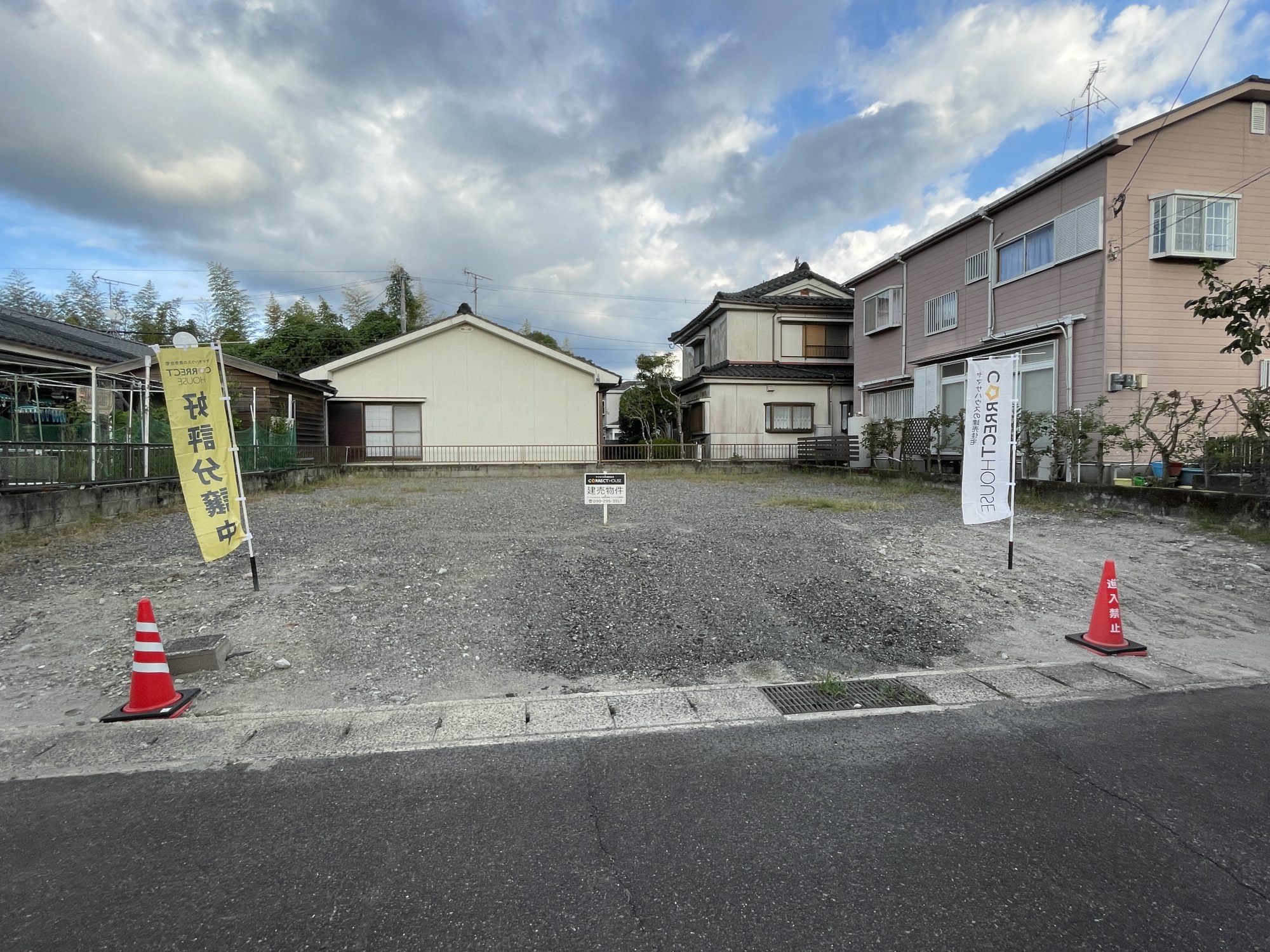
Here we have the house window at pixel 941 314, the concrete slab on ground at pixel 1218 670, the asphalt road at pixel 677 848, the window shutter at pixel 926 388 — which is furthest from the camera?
the window shutter at pixel 926 388

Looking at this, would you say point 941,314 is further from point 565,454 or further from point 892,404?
point 565,454

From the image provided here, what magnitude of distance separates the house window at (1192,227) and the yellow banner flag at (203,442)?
1408 centimetres

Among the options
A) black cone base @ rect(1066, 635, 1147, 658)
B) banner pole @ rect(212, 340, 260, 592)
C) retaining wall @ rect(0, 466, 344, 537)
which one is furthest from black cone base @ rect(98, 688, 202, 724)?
retaining wall @ rect(0, 466, 344, 537)

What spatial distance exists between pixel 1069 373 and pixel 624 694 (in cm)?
1187

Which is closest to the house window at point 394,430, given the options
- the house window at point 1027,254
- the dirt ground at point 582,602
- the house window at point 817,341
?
the dirt ground at point 582,602

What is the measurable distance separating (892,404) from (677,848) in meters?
18.1

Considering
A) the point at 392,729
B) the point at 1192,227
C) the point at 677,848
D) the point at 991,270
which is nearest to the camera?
the point at 677,848

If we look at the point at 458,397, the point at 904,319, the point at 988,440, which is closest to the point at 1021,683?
the point at 988,440

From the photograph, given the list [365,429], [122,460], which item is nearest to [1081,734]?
[122,460]

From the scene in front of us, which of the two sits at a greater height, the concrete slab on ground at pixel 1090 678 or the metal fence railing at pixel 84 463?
the metal fence railing at pixel 84 463

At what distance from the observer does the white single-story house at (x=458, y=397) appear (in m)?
20.6

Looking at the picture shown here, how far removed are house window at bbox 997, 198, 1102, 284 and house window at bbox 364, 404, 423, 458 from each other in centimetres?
1653

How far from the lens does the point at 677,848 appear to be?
229 cm

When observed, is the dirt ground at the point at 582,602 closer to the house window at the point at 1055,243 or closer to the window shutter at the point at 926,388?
the house window at the point at 1055,243
